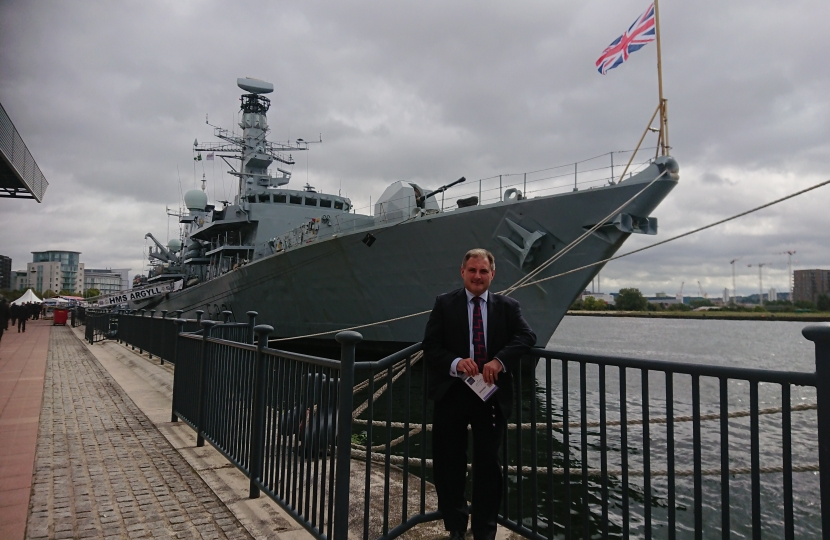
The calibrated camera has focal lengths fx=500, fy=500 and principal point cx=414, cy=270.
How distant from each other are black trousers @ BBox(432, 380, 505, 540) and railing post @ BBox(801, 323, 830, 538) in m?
1.31

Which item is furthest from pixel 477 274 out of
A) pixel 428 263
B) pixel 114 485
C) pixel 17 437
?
pixel 428 263

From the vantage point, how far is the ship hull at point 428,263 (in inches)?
423

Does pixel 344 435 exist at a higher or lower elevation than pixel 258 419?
higher

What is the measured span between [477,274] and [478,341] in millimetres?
349

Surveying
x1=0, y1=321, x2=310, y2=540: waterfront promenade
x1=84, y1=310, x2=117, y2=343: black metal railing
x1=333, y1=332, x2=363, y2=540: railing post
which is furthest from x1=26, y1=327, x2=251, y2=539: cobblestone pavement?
x1=84, y1=310, x2=117, y2=343: black metal railing

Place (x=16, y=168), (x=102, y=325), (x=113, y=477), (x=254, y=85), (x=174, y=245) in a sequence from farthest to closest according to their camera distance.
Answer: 1. (x=174, y=245)
2. (x=254, y=85)
3. (x=102, y=325)
4. (x=16, y=168)
5. (x=113, y=477)

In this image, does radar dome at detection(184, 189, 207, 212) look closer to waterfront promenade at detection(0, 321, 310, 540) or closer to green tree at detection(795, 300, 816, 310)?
waterfront promenade at detection(0, 321, 310, 540)

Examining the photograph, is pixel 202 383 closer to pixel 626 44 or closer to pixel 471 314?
pixel 471 314

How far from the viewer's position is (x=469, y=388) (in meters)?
2.62

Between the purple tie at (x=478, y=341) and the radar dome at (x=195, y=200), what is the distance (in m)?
30.7

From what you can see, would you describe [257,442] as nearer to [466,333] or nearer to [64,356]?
[466,333]

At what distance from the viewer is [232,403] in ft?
13.0

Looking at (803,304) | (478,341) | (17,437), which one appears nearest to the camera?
(478,341)

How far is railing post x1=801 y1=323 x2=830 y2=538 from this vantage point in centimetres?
156
